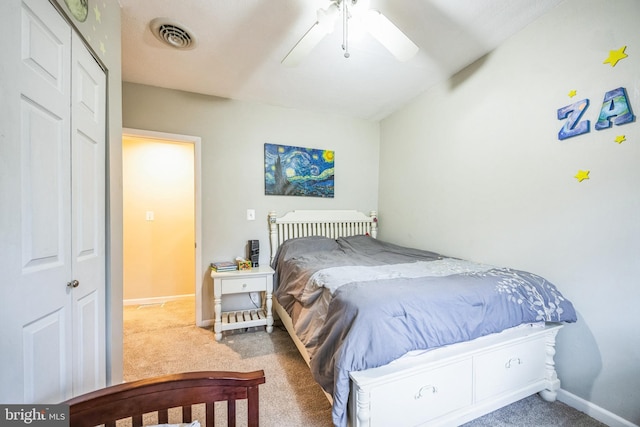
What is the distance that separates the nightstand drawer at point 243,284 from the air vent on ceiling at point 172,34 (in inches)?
79.7

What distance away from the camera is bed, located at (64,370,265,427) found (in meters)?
0.64

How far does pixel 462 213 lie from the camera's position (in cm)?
228

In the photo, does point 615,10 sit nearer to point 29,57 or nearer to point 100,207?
point 29,57

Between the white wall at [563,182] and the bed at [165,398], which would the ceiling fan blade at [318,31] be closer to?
the white wall at [563,182]

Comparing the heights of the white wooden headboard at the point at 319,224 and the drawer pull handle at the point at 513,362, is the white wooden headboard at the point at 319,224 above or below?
above

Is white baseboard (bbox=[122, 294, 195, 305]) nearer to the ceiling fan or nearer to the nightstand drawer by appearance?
the nightstand drawer

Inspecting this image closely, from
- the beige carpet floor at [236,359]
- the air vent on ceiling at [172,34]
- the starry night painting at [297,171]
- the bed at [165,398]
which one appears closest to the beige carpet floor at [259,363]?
the beige carpet floor at [236,359]

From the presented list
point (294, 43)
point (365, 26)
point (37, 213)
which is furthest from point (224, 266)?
point (365, 26)

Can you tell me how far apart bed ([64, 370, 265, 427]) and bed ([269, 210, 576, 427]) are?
19.3 inches

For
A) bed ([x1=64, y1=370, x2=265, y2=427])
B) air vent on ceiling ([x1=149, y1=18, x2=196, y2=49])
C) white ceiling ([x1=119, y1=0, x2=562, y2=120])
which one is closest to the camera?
bed ([x1=64, y1=370, x2=265, y2=427])

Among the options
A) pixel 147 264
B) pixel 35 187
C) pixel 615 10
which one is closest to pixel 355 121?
pixel 615 10

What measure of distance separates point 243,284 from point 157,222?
1882 millimetres

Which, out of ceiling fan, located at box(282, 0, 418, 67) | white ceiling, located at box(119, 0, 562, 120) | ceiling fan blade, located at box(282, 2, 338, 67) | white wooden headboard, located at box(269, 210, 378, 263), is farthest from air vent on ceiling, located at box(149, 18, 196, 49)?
white wooden headboard, located at box(269, 210, 378, 263)

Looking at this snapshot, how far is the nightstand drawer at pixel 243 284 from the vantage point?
241cm
